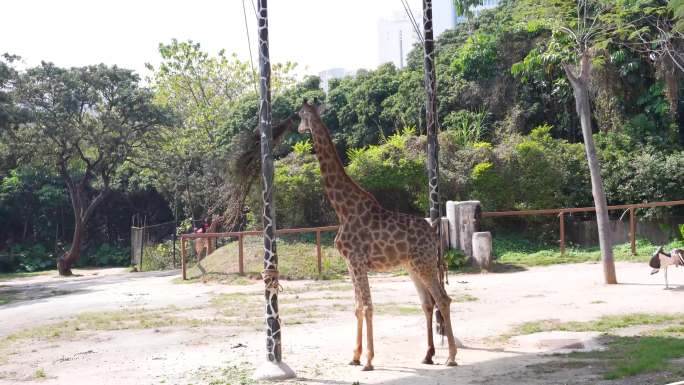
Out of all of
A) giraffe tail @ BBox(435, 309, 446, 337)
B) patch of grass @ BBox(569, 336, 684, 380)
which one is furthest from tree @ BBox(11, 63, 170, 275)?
patch of grass @ BBox(569, 336, 684, 380)

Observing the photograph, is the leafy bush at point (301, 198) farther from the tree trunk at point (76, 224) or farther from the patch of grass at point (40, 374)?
the patch of grass at point (40, 374)

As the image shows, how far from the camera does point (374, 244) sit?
27.7 ft

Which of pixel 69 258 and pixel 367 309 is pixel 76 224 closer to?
pixel 69 258

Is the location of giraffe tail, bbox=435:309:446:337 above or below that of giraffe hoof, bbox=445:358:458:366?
above

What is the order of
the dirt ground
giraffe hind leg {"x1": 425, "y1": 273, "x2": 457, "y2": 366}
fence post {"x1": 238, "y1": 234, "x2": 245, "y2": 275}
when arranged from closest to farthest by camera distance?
1. the dirt ground
2. giraffe hind leg {"x1": 425, "y1": 273, "x2": 457, "y2": 366}
3. fence post {"x1": 238, "y1": 234, "x2": 245, "y2": 275}

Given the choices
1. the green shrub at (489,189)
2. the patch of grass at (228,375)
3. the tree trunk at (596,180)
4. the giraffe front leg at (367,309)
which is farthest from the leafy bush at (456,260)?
the patch of grass at (228,375)

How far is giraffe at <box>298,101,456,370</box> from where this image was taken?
831cm

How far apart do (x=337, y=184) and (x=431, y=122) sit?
1.70 metres

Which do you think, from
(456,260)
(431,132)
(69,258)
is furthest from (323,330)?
(69,258)

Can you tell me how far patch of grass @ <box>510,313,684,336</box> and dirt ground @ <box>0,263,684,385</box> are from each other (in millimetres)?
293

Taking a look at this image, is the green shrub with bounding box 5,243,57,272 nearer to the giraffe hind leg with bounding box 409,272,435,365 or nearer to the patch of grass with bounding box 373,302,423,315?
the patch of grass with bounding box 373,302,423,315

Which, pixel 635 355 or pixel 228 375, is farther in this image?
pixel 228 375

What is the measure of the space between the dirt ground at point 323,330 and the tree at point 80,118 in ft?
33.5

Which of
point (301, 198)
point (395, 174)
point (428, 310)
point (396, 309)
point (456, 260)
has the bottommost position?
point (396, 309)
